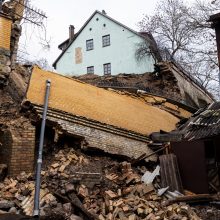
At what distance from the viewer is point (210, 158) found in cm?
1080

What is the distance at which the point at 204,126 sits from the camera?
1173 cm

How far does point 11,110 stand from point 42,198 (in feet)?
9.74

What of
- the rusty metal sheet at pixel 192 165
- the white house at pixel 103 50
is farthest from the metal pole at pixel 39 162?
the white house at pixel 103 50

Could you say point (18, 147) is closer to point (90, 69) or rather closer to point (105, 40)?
point (90, 69)

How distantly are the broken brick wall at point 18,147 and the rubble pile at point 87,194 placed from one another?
0.93ft

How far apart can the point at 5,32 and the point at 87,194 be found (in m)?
5.59

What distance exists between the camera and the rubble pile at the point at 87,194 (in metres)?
7.60

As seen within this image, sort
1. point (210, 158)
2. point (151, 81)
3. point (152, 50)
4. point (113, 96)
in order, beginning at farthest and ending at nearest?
point (152, 50), point (151, 81), point (113, 96), point (210, 158)

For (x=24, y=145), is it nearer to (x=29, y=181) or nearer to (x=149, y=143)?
(x=29, y=181)

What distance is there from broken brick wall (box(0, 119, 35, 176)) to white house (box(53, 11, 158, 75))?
20.8 metres

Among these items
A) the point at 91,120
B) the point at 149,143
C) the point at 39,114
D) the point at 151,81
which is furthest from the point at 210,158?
the point at 151,81

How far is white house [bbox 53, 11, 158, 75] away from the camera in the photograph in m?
29.6

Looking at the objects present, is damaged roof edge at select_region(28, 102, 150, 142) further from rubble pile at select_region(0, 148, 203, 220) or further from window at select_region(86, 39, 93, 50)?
window at select_region(86, 39, 93, 50)

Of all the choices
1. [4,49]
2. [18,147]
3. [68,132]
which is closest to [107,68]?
[4,49]
